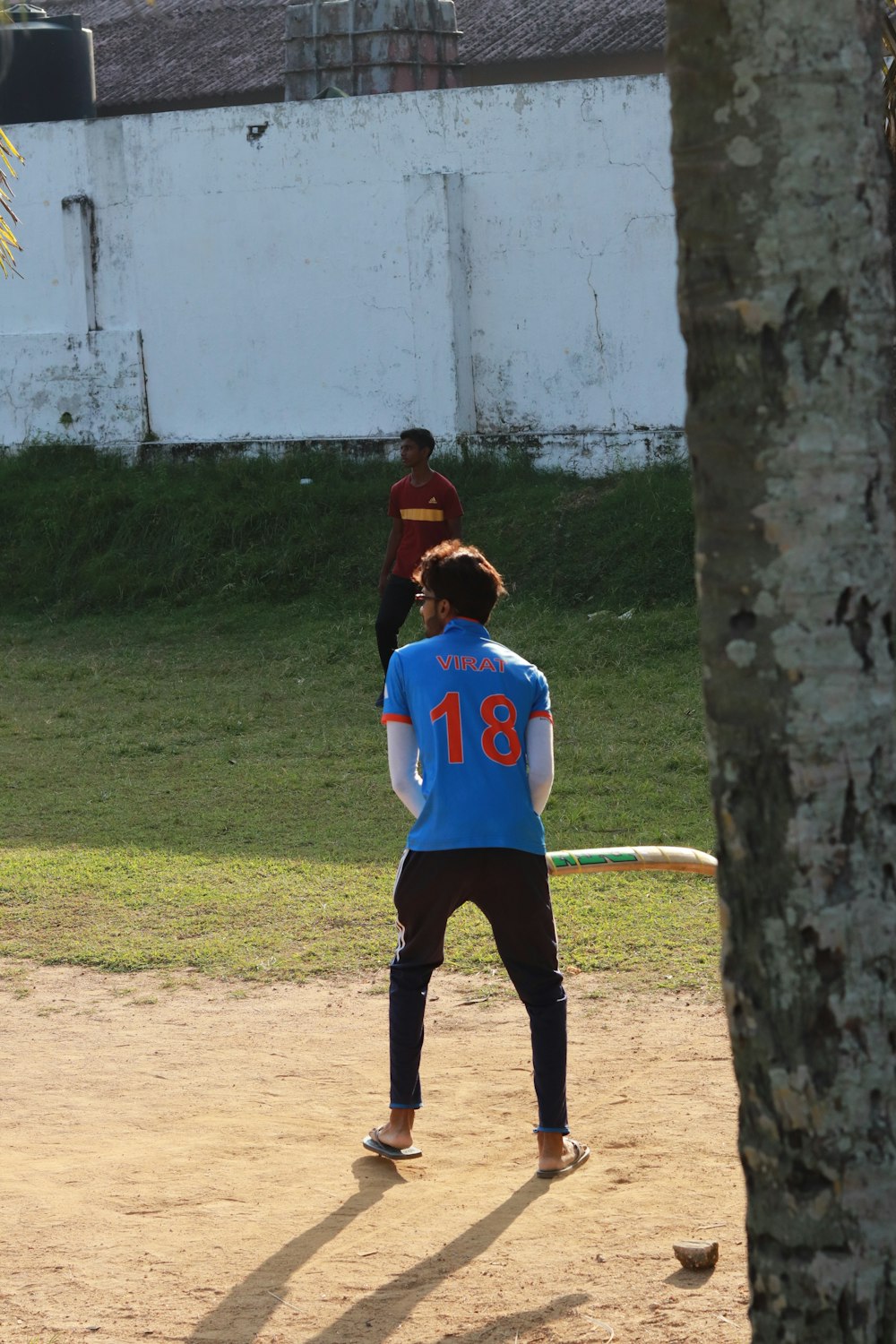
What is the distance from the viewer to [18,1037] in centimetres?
593

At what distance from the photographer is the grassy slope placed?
7.06 meters

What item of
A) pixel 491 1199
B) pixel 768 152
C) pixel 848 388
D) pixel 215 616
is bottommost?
pixel 491 1199

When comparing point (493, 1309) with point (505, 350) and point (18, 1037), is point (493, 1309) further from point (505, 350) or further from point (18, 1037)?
point (505, 350)

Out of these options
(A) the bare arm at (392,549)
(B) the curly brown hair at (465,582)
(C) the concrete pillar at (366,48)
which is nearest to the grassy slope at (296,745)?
(A) the bare arm at (392,549)

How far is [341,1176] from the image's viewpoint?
4598mm

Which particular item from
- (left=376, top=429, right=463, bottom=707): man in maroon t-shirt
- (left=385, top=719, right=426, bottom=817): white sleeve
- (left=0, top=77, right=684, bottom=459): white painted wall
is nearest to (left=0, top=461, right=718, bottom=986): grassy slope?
(left=0, top=77, right=684, bottom=459): white painted wall

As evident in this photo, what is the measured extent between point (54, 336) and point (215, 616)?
5078 mm

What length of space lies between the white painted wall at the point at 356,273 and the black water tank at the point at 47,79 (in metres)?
1.83

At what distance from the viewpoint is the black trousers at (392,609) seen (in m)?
11.2

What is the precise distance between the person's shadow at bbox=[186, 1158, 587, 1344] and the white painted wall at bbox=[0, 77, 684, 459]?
40.1 ft

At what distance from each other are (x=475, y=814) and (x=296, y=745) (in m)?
6.50

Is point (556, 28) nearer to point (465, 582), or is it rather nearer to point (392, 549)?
point (392, 549)

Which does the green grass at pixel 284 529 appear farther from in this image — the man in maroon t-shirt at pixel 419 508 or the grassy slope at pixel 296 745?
the man in maroon t-shirt at pixel 419 508

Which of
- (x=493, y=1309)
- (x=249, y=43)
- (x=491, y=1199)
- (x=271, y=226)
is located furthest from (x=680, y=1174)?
(x=249, y=43)
